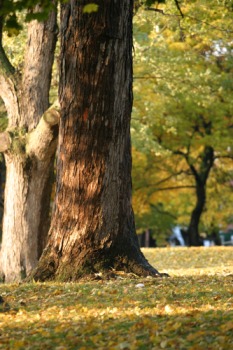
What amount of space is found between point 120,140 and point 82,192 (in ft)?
2.72

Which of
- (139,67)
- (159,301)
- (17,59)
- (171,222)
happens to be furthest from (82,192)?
(171,222)

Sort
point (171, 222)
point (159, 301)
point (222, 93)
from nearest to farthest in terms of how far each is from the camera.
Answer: point (159, 301)
point (222, 93)
point (171, 222)

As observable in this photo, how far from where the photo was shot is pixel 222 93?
106ft

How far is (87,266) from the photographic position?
11477 mm

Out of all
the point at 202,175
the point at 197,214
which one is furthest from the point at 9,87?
the point at 197,214

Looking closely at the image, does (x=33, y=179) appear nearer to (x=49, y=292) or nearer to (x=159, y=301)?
(x=49, y=292)

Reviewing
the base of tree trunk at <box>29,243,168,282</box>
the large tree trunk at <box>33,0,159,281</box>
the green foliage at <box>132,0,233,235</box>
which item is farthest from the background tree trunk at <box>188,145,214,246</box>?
the large tree trunk at <box>33,0,159,281</box>

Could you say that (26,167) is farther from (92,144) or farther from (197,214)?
(197,214)

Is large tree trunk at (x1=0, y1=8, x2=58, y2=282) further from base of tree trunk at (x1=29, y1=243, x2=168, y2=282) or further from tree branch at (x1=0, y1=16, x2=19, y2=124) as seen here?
base of tree trunk at (x1=29, y1=243, x2=168, y2=282)

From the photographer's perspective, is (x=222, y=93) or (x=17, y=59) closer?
(x=17, y=59)

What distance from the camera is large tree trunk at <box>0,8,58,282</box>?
16.2 meters

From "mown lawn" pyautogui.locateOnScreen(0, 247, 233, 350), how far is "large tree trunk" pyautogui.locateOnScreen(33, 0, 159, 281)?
0.62 meters

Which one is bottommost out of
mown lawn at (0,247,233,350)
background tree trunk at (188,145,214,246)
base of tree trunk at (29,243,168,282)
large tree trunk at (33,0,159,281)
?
mown lawn at (0,247,233,350)

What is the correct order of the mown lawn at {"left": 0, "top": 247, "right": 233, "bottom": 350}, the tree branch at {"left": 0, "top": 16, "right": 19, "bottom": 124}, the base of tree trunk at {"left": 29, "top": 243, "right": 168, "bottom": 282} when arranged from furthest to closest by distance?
1. the tree branch at {"left": 0, "top": 16, "right": 19, "bottom": 124}
2. the base of tree trunk at {"left": 29, "top": 243, "right": 168, "bottom": 282}
3. the mown lawn at {"left": 0, "top": 247, "right": 233, "bottom": 350}
